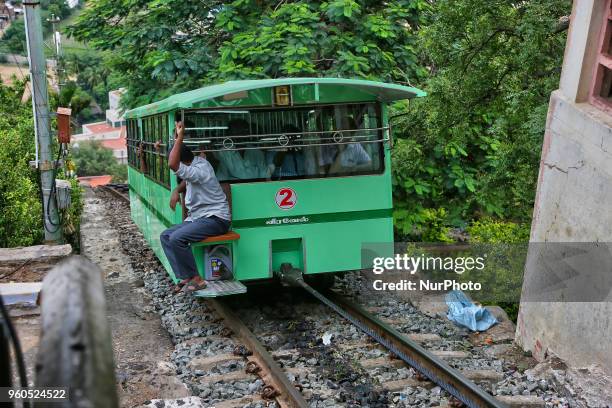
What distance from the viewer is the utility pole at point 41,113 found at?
920 cm

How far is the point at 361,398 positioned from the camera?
17.7 ft

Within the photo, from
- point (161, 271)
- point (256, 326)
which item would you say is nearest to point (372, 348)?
point (256, 326)

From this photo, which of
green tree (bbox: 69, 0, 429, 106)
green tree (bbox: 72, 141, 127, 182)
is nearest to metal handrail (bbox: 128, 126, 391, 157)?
green tree (bbox: 69, 0, 429, 106)

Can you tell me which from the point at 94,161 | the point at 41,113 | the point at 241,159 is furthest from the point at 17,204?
the point at 94,161

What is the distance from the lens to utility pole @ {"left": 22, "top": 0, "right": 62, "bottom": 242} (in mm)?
9195

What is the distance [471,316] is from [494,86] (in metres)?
2.95

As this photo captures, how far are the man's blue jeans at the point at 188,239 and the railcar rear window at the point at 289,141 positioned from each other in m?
0.57

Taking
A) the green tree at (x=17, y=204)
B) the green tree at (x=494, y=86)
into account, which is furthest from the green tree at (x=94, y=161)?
the green tree at (x=494, y=86)

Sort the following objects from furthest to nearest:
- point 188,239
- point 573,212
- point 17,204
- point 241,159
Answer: point 17,204, point 241,159, point 188,239, point 573,212

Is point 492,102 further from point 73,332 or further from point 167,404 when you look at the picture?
point 73,332

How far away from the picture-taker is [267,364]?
238 inches

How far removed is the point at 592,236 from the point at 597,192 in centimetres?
36

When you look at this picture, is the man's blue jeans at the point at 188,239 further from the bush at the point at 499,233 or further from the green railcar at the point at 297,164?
the bush at the point at 499,233

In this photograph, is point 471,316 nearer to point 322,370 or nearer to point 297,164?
point 322,370
